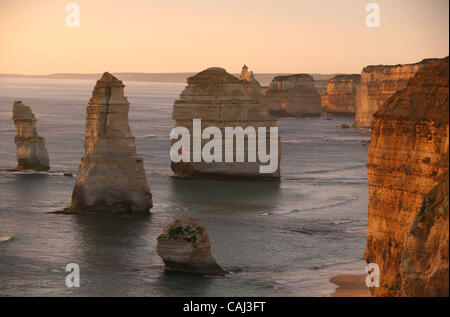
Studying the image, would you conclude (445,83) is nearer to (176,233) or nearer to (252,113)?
(176,233)

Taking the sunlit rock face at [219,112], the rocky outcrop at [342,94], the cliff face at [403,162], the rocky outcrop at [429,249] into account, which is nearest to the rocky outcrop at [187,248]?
the cliff face at [403,162]

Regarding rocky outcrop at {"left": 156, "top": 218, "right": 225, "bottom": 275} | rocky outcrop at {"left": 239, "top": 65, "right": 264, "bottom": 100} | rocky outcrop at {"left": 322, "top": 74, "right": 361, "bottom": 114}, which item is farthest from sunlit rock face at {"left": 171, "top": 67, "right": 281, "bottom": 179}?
rocky outcrop at {"left": 322, "top": 74, "right": 361, "bottom": 114}

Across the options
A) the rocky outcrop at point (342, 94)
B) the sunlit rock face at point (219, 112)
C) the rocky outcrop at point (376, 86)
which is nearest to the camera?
the sunlit rock face at point (219, 112)

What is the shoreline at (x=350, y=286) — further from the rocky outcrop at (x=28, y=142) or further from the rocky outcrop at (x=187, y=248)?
the rocky outcrop at (x=28, y=142)

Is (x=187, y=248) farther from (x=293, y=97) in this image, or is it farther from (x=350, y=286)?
(x=293, y=97)
